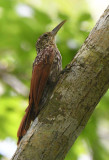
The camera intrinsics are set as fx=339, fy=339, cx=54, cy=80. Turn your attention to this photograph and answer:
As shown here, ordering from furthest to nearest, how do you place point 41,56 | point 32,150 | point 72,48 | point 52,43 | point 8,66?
point 8,66 → point 72,48 → point 52,43 → point 41,56 → point 32,150

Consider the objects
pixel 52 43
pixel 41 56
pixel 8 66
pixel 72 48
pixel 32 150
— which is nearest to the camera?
pixel 32 150

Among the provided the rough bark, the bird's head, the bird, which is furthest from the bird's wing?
the bird's head

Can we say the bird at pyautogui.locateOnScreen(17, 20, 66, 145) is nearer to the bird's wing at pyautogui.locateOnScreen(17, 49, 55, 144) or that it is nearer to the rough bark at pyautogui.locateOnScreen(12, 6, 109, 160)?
the bird's wing at pyautogui.locateOnScreen(17, 49, 55, 144)

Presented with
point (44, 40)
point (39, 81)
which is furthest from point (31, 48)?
point (39, 81)

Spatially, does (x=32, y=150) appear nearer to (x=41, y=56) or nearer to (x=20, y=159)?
(x=20, y=159)

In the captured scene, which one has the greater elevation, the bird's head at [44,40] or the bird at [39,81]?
the bird's head at [44,40]

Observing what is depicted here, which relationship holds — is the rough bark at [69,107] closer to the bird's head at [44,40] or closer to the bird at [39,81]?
the bird at [39,81]

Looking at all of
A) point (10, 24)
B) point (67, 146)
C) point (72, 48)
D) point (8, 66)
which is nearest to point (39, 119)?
point (67, 146)

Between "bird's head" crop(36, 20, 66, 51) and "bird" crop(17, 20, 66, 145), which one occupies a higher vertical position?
"bird's head" crop(36, 20, 66, 51)

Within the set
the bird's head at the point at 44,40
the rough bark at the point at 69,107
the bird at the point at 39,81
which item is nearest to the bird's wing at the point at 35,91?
the bird at the point at 39,81
